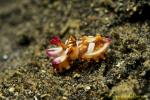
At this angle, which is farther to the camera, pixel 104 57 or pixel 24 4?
pixel 24 4

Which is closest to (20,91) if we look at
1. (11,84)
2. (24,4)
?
(11,84)

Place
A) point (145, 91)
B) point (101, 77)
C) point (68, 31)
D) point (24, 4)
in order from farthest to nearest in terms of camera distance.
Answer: point (24, 4)
point (68, 31)
point (101, 77)
point (145, 91)

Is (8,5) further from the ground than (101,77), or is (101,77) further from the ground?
(101,77)

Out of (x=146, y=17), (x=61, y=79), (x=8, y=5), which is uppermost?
(x=146, y=17)

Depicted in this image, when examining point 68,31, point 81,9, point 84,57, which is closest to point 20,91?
point 84,57

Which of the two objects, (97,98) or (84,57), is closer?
(97,98)

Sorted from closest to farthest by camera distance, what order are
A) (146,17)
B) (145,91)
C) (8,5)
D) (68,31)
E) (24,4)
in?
(145,91), (146,17), (68,31), (24,4), (8,5)

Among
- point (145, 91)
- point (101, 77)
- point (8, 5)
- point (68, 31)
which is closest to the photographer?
point (145, 91)

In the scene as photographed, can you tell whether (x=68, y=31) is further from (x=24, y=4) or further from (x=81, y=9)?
(x=24, y=4)

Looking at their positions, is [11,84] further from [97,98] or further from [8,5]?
[8,5]
